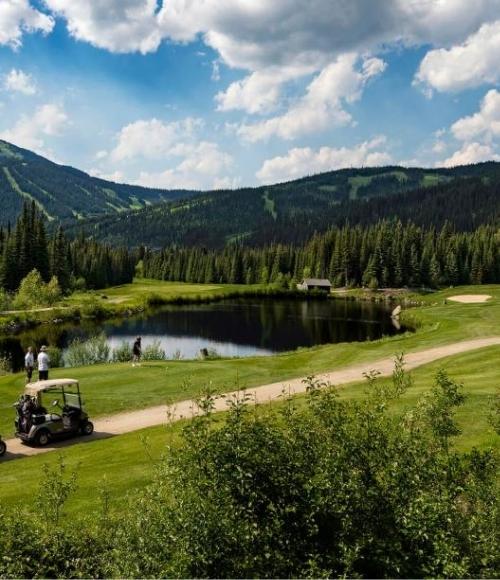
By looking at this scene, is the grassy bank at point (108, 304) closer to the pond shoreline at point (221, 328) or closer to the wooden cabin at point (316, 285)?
the pond shoreline at point (221, 328)

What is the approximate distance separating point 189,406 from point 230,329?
63299mm

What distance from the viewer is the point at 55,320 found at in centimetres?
9262

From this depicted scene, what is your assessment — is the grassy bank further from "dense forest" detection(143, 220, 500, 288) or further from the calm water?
"dense forest" detection(143, 220, 500, 288)

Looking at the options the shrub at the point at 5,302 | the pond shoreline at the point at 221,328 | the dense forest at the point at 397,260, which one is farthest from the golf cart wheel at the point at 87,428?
the dense forest at the point at 397,260

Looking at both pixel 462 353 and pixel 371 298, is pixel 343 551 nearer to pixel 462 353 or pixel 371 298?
pixel 462 353

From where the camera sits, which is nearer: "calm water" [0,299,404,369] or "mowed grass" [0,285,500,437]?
"mowed grass" [0,285,500,437]

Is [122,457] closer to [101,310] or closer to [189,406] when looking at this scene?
[189,406]

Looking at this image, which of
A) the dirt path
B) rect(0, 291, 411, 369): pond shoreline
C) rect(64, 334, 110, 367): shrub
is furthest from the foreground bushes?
rect(0, 291, 411, 369): pond shoreline

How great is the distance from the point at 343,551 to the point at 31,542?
681 cm

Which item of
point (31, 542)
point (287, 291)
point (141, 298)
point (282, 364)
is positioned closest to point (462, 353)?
point (282, 364)

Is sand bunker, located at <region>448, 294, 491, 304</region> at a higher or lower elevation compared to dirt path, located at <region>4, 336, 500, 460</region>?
lower

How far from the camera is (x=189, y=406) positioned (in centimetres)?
2309

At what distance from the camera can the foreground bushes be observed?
28.4 feet

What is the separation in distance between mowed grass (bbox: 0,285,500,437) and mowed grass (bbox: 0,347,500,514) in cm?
449
